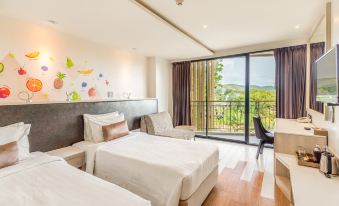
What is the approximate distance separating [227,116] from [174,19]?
159 inches

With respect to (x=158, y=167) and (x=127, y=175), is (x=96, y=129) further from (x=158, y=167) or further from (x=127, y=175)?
(x=158, y=167)

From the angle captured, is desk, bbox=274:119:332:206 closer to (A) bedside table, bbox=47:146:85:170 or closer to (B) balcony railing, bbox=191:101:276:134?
(A) bedside table, bbox=47:146:85:170

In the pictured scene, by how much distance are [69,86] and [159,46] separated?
194 centimetres

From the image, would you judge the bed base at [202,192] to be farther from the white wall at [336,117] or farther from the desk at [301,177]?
the white wall at [336,117]

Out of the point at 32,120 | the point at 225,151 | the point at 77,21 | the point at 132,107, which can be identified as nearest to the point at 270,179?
the point at 225,151

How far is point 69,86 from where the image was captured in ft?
10.1

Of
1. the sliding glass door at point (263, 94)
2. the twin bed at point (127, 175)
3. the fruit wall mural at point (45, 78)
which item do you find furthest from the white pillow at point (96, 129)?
the sliding glass door at point (263, 94)

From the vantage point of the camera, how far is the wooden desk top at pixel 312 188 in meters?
1.21

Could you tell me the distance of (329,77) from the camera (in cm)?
167

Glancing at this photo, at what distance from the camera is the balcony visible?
5469 millimetres

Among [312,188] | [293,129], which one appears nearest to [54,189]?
[312,188]

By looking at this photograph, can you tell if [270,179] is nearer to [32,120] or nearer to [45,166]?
[45,166]

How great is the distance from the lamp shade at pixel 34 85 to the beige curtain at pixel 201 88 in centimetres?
374

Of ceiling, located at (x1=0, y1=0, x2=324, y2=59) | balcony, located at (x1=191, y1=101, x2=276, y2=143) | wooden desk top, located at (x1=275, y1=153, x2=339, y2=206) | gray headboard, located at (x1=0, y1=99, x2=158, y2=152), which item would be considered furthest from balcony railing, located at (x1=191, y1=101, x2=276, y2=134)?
wooden desk top, located at (x1=275, y1=153, x2=339, y2=206)
